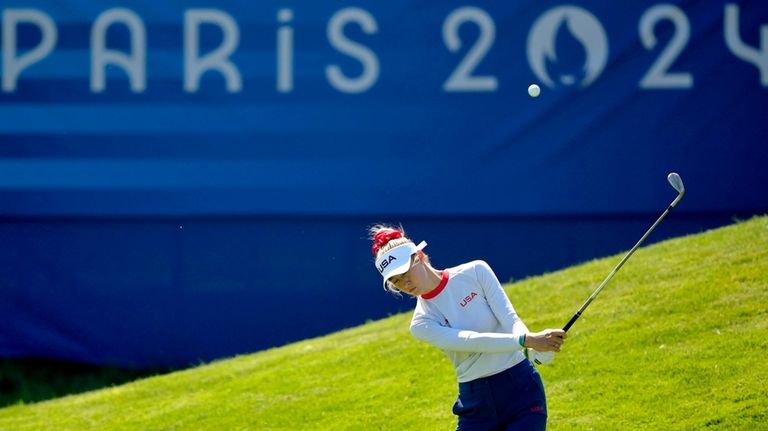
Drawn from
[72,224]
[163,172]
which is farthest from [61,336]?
[163,172]

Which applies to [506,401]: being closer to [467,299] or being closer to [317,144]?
[467,299]

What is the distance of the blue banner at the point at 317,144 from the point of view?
415 inches

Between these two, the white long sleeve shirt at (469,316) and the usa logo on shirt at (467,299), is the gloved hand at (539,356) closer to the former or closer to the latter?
the white long sleeve shirt at (469,316)

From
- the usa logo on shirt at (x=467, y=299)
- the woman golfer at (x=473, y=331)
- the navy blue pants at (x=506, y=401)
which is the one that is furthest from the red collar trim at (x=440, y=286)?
the navy blue pants at (x=506, y=401)

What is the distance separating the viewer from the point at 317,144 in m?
10.8

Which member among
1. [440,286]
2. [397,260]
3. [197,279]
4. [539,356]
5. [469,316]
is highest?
[397,260]

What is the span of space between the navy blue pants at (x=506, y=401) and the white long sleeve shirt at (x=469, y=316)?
0.14ft

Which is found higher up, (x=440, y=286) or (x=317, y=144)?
(x=440, y=286)

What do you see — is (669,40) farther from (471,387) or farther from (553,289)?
(471,387)

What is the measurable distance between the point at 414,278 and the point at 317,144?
5.40m

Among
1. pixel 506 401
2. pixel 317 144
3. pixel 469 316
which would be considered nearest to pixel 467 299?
pixel 469 316

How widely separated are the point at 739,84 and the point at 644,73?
0.78 m

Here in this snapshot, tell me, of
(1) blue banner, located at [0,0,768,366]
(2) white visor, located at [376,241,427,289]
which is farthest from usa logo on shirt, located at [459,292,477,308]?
(1) blue banner, located at [0,0,768,366]

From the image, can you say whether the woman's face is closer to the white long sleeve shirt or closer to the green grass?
the white long sleeve shirt
